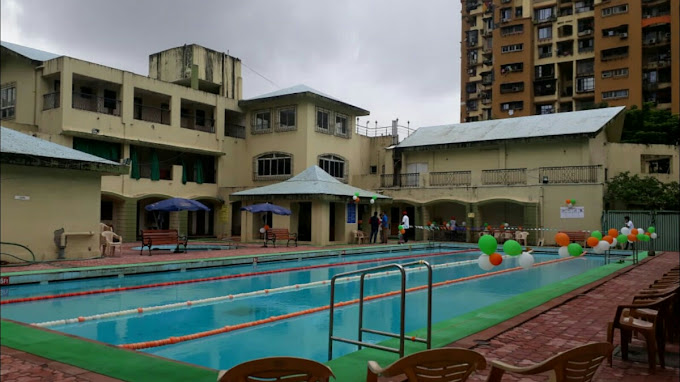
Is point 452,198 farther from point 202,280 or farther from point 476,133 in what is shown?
point 202,280

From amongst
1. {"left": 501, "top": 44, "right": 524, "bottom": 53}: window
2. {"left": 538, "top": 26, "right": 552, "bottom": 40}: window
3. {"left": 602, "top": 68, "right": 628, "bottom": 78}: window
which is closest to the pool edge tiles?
{"left": 602, "top": 68, "right": 628, "bottom": 78}: window

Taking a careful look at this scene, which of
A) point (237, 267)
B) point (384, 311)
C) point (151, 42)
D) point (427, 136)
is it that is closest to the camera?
point (151, 42)

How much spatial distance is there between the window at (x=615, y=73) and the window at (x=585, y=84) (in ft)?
5.26

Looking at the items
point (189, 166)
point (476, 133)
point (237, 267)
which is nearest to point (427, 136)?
point (476, 133)

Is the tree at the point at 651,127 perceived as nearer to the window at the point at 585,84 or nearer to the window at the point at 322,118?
the window at the point at 585,84

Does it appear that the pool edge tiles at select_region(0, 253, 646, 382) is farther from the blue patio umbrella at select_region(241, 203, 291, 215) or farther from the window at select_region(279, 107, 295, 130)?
the window at select_region(279, 107, 295, 130)

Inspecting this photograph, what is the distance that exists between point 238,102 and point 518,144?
1685 centimetres

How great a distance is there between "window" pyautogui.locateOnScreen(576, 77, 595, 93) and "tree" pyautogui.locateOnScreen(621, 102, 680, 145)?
12.9 meters

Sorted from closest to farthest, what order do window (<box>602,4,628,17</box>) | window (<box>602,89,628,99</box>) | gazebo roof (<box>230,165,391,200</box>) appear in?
gazebo roof (<box>230,165,391,200</box>), window (<box>602,89,628,99</box>), window (<box>602,4,628,17</box>)

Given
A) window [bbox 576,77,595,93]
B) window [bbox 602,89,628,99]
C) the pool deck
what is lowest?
the pool deck

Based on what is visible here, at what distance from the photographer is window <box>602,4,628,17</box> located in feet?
166

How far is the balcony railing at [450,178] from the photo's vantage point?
29.7 meters

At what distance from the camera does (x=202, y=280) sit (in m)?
13.6

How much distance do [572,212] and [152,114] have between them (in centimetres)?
2261
